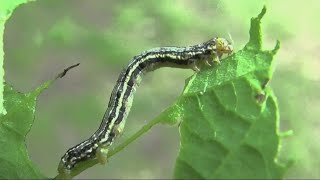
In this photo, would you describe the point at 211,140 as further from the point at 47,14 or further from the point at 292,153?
the point at 47,14

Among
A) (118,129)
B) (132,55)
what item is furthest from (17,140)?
(132,55)

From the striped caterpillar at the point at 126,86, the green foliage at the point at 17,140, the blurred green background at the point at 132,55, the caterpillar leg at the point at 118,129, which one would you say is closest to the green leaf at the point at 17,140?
the green foliage at the point at 17,140

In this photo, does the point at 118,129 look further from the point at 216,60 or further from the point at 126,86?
the point at 216,60

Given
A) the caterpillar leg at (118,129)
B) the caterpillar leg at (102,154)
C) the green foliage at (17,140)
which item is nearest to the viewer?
the green foliage at (17,140)

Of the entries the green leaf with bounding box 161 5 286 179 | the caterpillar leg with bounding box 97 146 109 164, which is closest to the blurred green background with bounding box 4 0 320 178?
the caterpillar leg with bounding box 97 146 109 164

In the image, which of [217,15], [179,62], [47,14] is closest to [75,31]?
[47,14]

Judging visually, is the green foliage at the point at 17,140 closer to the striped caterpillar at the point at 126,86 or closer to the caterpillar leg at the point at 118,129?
the striped caterpillar at the point at 126,86

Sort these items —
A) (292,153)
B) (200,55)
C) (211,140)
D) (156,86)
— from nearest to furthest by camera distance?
1. (211,140)
2. (200,55)
3. (292,153)
4. (156,86)
